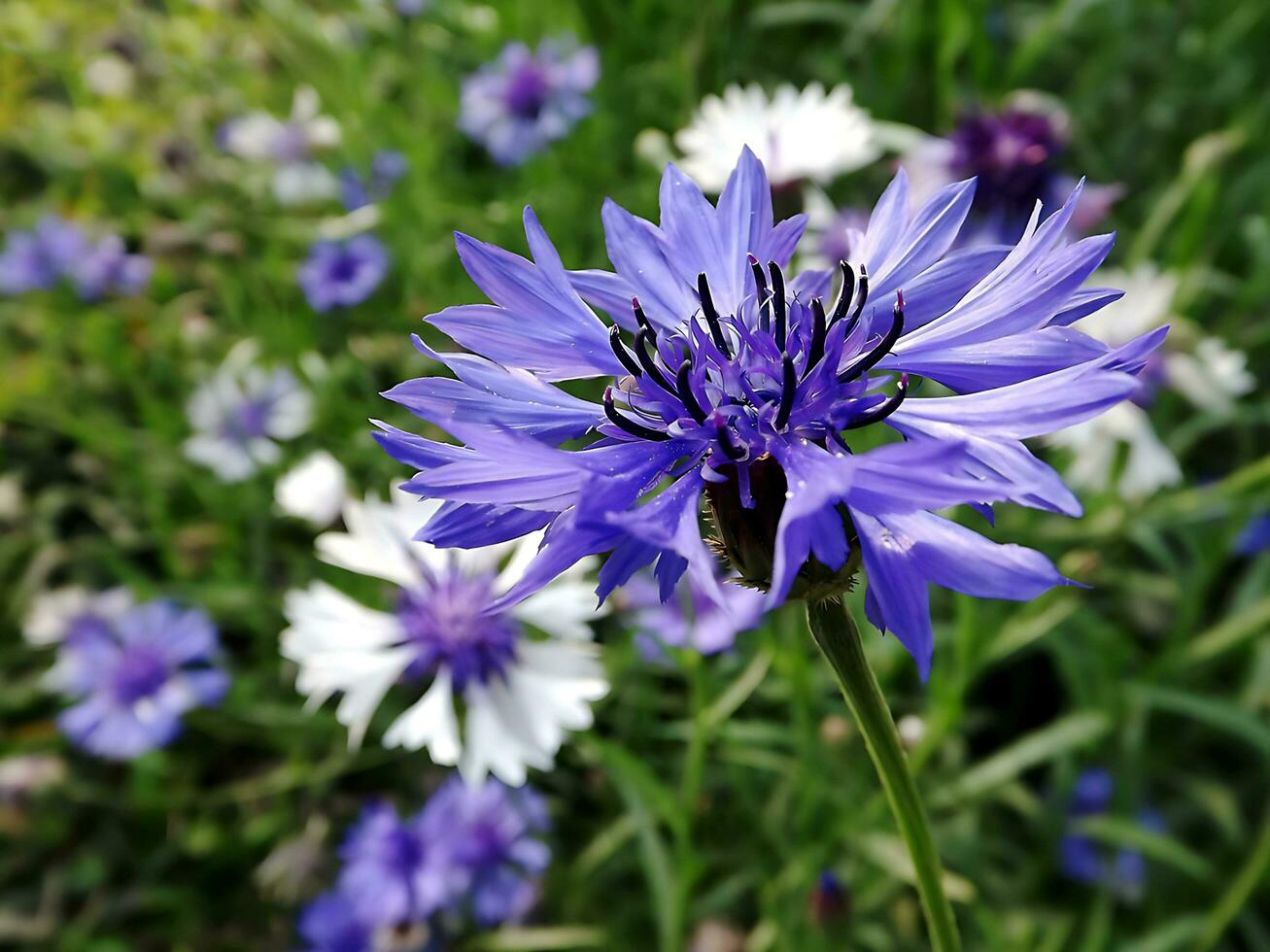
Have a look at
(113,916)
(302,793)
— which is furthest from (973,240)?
(113,916)

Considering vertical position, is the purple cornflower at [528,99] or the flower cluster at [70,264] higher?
the flower cluster at [70,264]

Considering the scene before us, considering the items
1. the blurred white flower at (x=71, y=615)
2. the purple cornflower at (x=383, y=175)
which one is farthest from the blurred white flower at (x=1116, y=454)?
the blurred white flower at (x=71, y=615)

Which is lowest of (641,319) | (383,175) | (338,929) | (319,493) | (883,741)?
(338,929)

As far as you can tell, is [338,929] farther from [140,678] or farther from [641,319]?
[641,319]

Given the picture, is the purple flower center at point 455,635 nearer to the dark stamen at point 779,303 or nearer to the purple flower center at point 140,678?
the dark stamen at point 779,303

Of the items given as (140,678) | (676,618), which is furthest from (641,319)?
(140,678)

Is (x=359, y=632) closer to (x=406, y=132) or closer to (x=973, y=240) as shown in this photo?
(x=973, y=240)
